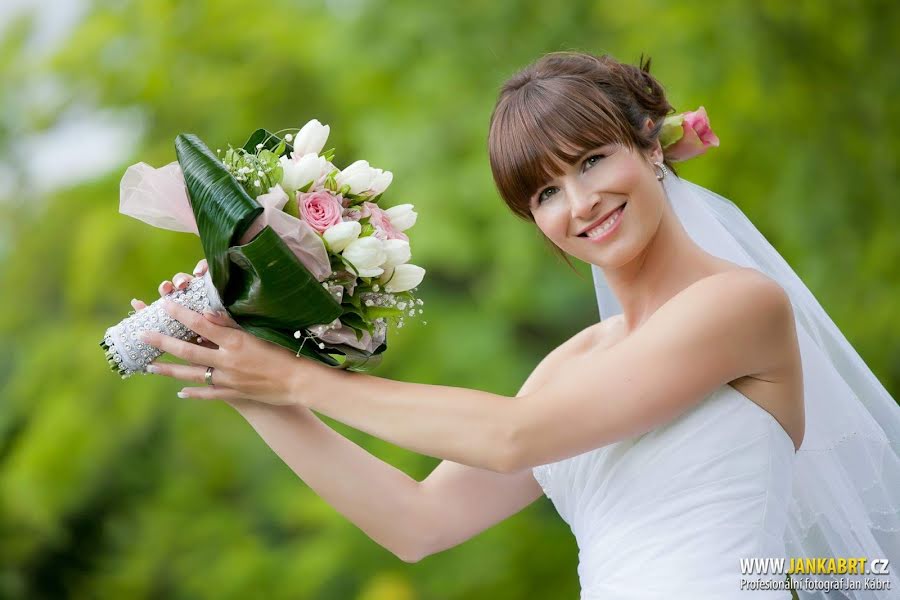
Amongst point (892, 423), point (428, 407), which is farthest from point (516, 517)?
point (428, 407)

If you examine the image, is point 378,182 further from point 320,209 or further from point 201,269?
point 201,269

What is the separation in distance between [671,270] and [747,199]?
128 inches

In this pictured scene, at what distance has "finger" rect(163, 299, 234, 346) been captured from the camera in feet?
8.01

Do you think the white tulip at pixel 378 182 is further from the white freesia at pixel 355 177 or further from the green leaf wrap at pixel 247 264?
the green leaf wrap at pixel 247 264

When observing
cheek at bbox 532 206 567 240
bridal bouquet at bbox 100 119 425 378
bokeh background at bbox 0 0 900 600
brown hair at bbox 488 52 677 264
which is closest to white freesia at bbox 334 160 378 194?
bridal bouquet at bbox 100 119 425 378

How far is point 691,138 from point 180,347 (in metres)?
1.47

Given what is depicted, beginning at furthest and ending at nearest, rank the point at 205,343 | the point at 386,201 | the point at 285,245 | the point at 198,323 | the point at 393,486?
the point at 386,201 → the point at 393,486 → the point at 205,343 → the point at 198,323 → the point at 285,245

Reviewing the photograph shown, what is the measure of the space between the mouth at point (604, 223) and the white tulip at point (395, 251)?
0.45 metres

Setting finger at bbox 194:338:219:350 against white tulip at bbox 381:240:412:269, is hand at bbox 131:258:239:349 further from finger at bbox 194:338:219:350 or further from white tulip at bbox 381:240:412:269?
white tulip at bbox 381:240:412:269

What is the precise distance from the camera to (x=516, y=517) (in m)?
6.17

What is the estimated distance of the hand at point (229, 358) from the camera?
2449 mm

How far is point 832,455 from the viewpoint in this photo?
2.68 meters

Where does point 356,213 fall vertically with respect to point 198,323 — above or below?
above

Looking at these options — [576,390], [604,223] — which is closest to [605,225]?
[604,223]
